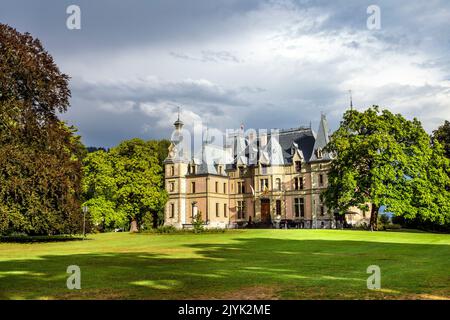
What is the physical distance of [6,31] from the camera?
34812mm

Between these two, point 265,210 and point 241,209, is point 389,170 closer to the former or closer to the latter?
point 265,210

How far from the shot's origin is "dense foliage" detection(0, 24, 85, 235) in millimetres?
32625

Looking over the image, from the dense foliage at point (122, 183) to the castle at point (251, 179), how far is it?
4.75 meters

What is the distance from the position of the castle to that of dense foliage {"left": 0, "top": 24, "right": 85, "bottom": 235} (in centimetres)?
2765

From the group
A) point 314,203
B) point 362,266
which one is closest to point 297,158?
point 314,203

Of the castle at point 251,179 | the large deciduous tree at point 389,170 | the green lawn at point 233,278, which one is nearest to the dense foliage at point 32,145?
the green lawn at point 233,278

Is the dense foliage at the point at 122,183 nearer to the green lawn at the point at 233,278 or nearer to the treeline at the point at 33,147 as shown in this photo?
the treeline at the point at 33,147

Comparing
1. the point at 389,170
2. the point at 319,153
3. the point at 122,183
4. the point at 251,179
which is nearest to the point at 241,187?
the point at 251,179

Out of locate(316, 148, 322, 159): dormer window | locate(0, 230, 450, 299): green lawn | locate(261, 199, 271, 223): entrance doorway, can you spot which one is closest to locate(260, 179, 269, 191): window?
locate(261, 199, 271, 223): entrance doorway

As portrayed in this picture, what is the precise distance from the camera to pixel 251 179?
222ft

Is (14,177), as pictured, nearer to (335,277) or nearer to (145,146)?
(335,277)

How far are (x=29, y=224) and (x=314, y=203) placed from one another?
123 feet

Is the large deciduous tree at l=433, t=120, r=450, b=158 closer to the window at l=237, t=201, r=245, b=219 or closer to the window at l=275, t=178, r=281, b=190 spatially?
the window at l=275, t=178, r=281, b=190

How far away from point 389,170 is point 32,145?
31014 mm
